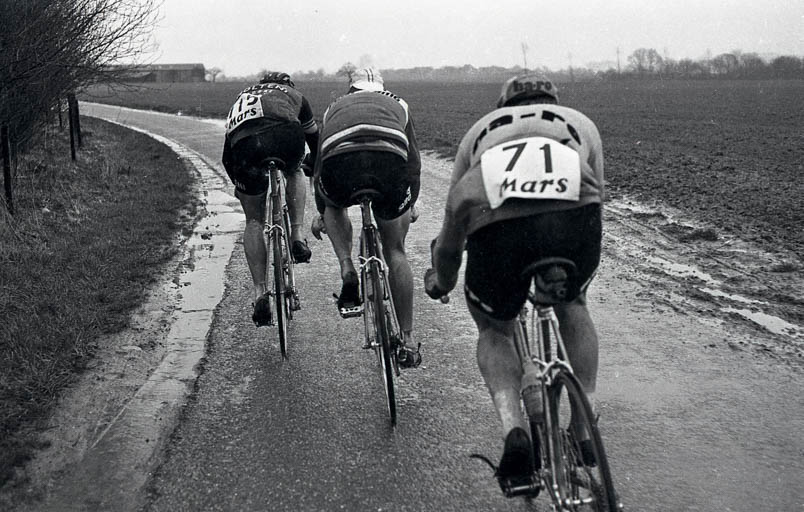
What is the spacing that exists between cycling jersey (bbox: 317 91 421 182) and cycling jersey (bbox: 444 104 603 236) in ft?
4.25

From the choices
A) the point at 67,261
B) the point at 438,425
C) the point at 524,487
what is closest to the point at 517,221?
the point at 524,487

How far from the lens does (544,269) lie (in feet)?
9.78

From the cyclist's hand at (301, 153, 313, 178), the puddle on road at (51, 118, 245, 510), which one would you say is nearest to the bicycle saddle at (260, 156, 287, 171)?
the cyclist's hand at (301, 153, 313, 178)

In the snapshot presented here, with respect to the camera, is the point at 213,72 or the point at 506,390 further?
the point at 213,72

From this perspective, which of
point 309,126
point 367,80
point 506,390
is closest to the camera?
point 506,390

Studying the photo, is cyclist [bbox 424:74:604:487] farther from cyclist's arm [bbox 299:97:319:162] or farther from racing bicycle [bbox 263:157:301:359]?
cyclist's arm [bbox 299:97:319:162]

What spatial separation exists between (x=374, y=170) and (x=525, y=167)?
1.74 meters

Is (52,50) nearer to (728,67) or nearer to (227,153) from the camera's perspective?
(227,153)

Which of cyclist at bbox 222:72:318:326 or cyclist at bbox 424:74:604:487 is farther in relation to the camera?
cyclist at bbox 222:72:318:326

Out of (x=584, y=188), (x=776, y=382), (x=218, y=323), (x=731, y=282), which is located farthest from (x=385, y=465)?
(x=731, y=282)

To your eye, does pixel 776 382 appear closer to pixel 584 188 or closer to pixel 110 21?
pixel 584 188

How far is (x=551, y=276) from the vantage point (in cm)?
296

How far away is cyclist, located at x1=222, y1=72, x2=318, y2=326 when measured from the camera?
559cm

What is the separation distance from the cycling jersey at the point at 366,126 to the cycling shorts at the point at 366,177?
0.04 meters
